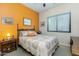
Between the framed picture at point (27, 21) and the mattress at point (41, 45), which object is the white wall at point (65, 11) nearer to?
the mattress at point (41, 45)

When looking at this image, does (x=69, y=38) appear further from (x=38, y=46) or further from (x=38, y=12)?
(x=38, y=12)

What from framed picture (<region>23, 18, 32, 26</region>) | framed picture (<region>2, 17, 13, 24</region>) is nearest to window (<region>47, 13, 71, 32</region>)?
framed picture (<region>23, 18, 32, 26</region>)

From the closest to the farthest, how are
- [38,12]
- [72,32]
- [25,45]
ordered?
[72,32]
[38,12]
[25,45]

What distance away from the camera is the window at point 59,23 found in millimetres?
1692

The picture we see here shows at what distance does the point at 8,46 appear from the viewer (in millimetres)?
1874

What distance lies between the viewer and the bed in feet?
5.44

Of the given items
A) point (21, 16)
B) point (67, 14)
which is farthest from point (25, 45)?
point (67, 14)

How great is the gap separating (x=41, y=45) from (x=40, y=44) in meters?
0.04

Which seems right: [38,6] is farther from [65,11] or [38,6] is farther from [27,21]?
[65,11]

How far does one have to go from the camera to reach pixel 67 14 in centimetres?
172

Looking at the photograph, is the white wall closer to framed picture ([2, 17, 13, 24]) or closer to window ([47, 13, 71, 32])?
window ([47, 13, 71, 32])

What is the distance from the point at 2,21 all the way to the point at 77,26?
5.57 ft

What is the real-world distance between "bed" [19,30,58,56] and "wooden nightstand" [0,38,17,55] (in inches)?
7.2

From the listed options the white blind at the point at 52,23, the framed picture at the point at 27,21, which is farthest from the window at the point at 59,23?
the framed picture at the point at 27,21
